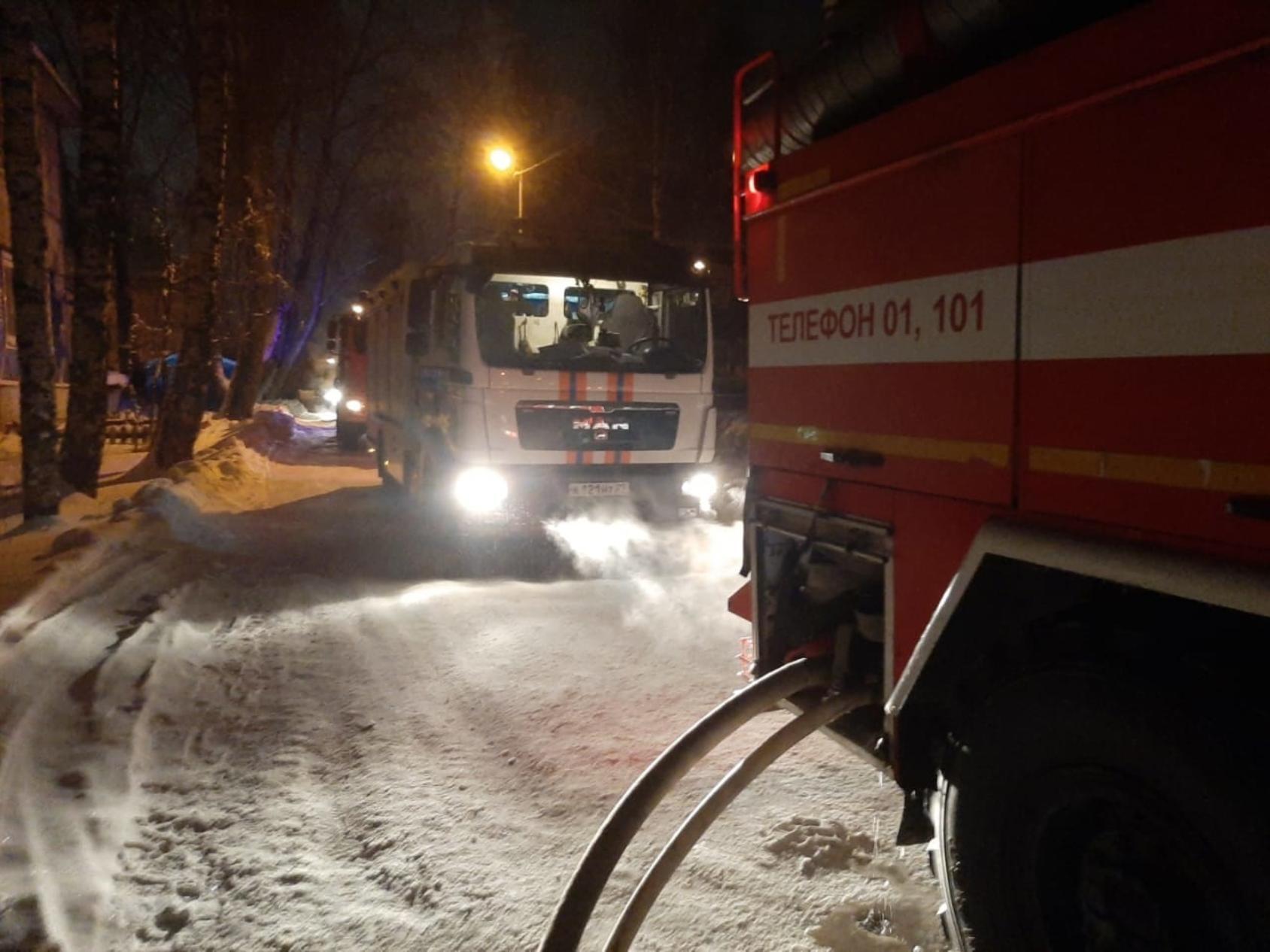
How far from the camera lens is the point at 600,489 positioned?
30.3 ft

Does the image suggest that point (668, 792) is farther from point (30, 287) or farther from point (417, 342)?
point (30, 287)

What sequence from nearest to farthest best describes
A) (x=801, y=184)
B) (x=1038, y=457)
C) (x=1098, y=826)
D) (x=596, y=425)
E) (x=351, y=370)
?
1. (x=1098, y=826)
2. (x=1038, y=457)
3. (x=801, y=184)
4. (x=596, y=425)
5. (x=351, y=370)

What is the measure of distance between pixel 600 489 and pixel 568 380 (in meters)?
1.09

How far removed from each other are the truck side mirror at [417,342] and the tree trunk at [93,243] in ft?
12.4

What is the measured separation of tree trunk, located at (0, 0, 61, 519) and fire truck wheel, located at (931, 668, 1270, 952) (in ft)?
33.2

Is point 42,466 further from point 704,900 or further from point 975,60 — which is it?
point 975,60

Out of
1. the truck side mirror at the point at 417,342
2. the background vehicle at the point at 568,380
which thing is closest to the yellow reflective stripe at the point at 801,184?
the background vehicle at the point at 568,380

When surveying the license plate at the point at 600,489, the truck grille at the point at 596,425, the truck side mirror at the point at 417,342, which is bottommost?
the license plate at the point at 600,489

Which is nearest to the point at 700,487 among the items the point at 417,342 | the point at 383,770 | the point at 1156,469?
the point at 417,342

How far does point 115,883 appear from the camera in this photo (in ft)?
11.3

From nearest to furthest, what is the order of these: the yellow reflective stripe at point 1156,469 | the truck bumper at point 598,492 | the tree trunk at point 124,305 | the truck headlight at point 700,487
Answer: the yellow reflective stripe at point 1156,469, the truck bumper at point 598,492, the truck headlight at point 700,487, the tree trunk at point 124,305

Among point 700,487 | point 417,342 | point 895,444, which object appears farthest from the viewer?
point 417,342

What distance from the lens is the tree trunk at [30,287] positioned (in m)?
9.79

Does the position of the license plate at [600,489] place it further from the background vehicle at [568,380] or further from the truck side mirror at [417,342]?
the truck side mirror at [417,342]
